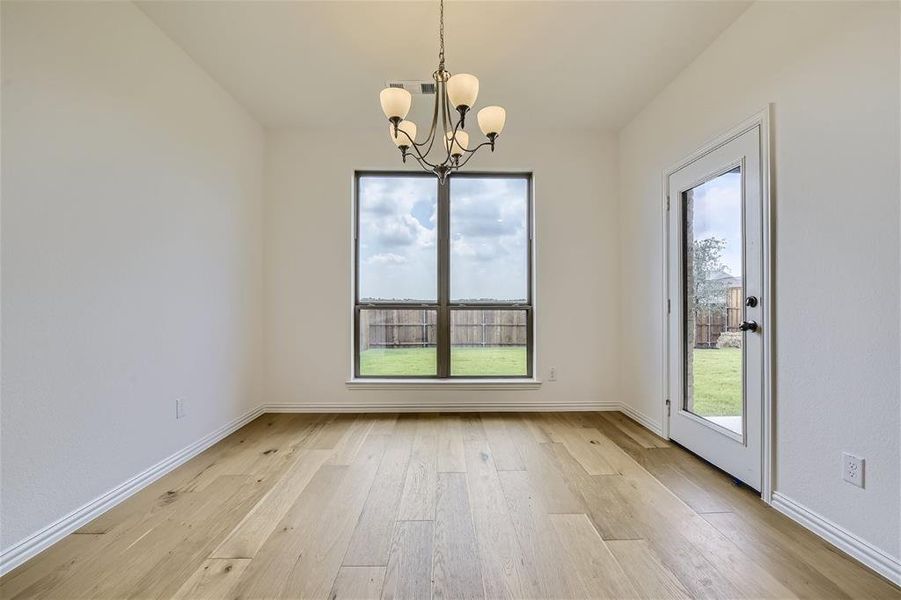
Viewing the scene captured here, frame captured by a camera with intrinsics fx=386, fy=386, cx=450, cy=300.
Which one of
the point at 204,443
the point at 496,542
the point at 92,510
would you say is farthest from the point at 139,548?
the point at 496,542

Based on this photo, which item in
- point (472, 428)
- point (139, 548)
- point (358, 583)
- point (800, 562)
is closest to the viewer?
point (358, 583)

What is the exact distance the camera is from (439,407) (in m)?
3.64

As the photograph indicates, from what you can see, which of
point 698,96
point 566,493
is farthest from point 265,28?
point 566,493

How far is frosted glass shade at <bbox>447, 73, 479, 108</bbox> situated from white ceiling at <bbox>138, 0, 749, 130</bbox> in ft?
2.31

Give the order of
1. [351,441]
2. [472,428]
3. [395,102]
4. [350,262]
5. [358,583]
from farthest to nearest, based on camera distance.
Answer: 1. [350,262]
2. [472,428]
3. [351,441]
4. [395,102]
5. [358,583]

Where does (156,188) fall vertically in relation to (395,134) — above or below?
below

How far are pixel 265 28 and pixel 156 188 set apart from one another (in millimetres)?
1146

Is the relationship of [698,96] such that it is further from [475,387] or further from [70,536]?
[70,536]

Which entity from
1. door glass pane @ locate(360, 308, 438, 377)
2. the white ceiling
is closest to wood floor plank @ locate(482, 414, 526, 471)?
door glass pane @ locate(360, 308, 438, 377)

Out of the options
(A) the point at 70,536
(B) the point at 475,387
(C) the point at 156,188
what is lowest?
(A) the point at 70,536

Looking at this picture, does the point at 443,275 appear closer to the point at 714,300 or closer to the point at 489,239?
the point at 489,239

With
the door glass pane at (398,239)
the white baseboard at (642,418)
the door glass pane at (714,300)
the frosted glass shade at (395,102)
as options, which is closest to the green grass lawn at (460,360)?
the door glass pane at (398,239)

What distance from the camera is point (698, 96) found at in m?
2.54

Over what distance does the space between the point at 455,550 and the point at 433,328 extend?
2.31 metres
